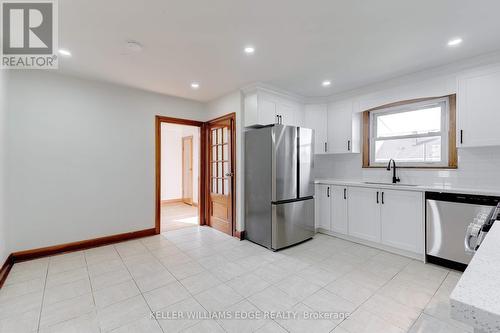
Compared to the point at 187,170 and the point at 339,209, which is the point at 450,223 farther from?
the point at 187,170

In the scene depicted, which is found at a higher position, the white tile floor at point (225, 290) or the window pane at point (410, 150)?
the window pane at point (410, 150)

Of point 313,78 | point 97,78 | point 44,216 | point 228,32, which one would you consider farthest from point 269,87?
point 44,216

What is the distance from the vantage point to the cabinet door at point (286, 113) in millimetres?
3754

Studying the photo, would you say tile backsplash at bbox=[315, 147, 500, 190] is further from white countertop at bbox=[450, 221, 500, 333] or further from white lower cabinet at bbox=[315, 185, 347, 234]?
white countertop at bbox=[450, 221, 500, 333]

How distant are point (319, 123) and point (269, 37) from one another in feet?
7.56

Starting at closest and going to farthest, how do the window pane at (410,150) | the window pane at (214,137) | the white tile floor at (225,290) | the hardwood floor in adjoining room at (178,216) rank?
1. the white tile floor at (225,290)
2. the window pane at (410,150)
3. the window pane at (214,137)
4. the hardwood floor in adjoining room at (178,216)

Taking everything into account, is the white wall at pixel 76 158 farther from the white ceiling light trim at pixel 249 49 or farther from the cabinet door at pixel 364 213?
the cabinet door at pixel 364 213

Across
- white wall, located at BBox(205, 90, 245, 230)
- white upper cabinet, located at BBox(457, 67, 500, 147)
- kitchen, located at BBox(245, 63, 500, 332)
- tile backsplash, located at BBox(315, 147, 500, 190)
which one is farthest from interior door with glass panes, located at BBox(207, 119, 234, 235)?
white upper cabinet, located at BBox(457, 67, 500, 147)

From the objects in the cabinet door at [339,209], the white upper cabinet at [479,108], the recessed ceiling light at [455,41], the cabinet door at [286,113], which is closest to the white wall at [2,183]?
the cabinet door at [286,113]

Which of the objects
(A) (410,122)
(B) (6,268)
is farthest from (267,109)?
(B) (6,268)

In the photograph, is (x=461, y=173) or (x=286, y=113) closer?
(x=461, y=173)

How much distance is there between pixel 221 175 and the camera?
166 inches

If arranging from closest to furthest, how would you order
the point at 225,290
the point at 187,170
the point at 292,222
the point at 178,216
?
the point at 225,290 < the point at 292,222 < the point at 178,216 < the point at 187,170

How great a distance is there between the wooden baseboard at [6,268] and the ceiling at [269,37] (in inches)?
98.4
